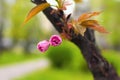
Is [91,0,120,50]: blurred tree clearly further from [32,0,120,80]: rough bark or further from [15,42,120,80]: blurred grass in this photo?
[32,0,120,80]: rough bark

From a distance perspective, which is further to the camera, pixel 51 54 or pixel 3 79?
pixel 51 54

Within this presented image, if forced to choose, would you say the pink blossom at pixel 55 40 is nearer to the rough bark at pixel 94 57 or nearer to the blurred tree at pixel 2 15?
the rough bark at pixel 94 57

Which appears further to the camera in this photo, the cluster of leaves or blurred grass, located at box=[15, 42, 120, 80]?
blurred grass, located at box=[15, 42, 120, 80]

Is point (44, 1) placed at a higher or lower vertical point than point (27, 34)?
higher

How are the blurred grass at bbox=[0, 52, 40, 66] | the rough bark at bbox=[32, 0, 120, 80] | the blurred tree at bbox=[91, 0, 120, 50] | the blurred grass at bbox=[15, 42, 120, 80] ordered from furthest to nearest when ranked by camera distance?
1. the blurred tree at bbox=[91, 0, 120, 50]
2. the blurred grass at bbox=[0, 52, 40, 66]
3. the blurred grass at bbox=[15, 42, 120, 80]
4. the rough bark at bbox=[32, 0, 120, 80]

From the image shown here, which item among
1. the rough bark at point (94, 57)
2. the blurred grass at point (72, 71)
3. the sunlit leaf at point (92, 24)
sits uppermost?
the sunlit leaf at point (92, 24)

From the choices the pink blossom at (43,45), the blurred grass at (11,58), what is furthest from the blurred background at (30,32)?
the pink blossom at (43,45)

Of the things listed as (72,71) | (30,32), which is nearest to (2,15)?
(30,32)

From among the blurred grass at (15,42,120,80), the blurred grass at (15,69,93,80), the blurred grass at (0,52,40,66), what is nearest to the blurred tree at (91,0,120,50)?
the blurred grass at (0,52,40,66)

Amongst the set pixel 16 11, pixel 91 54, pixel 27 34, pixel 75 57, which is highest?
pixel 91 54

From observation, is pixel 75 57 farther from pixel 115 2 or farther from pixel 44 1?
pixel 44 1

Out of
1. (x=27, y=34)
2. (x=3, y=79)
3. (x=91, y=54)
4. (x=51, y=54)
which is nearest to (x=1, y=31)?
(x=27, y=34)
